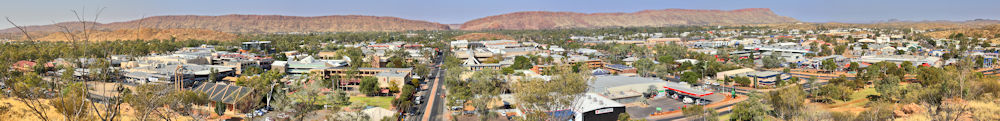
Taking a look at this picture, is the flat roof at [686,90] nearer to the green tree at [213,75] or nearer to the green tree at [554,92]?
the green tree at [554,92]

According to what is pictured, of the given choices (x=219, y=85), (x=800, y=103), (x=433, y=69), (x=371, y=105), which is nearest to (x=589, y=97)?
(x=800, y=103)

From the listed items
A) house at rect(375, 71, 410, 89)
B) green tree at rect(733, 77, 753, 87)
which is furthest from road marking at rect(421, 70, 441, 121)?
green tree at rect(733, 77, 753, 87)

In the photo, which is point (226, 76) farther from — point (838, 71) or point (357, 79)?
point (838, 71)

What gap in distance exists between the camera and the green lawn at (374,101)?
108 ft

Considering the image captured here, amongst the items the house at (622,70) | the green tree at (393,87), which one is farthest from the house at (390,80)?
the house at (622,70)

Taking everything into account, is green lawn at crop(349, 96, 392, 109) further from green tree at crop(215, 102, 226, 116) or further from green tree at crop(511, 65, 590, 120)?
green tree at crop(511, 65, 590, 120)

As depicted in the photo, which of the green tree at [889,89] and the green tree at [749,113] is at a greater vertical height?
the green tree at [889,89]

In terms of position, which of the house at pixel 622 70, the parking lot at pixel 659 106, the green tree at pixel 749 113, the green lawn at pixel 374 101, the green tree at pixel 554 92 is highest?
the green tree at pixel 554 92

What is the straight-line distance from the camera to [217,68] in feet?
154

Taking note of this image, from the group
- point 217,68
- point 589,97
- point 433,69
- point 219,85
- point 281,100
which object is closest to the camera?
point 281,100

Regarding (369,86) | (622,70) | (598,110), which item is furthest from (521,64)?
(598,110)

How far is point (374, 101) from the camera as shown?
34.3m

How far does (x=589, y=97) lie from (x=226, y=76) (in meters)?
32.8

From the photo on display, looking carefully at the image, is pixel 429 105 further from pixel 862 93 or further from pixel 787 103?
pixel 862 93
